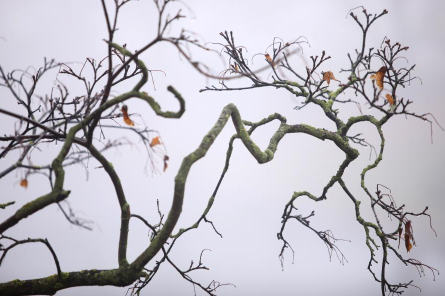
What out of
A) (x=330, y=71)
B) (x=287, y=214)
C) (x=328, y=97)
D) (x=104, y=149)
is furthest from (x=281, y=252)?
(x=104, y=149)

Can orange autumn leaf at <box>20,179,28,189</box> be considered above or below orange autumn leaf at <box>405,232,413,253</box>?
above

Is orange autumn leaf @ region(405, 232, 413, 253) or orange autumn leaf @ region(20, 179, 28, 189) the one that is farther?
orange autumn leaf @ region(405, 232, 413, 253)

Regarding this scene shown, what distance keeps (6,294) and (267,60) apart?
7.04 feet

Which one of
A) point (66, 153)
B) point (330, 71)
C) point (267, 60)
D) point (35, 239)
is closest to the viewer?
point (66, 153)

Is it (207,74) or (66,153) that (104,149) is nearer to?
(66,153)

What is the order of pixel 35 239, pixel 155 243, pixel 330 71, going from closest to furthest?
pixel 35 239, pixel 155 243, pixel 330 71

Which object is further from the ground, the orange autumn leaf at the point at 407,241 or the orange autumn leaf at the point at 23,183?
the orange autumn leaf at the point at 23,183

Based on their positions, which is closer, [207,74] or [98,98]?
[207,74]

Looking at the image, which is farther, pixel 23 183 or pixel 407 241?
pixel 407 241

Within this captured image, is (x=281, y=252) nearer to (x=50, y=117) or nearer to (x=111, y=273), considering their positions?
(x=111, y=273)

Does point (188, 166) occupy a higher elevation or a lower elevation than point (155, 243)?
higher

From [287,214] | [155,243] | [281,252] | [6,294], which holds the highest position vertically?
[287,214]

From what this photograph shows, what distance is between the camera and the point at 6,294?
2104 mm

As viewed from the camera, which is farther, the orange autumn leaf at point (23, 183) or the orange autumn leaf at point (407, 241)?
the orange autumn leaf at point (407, 241)
